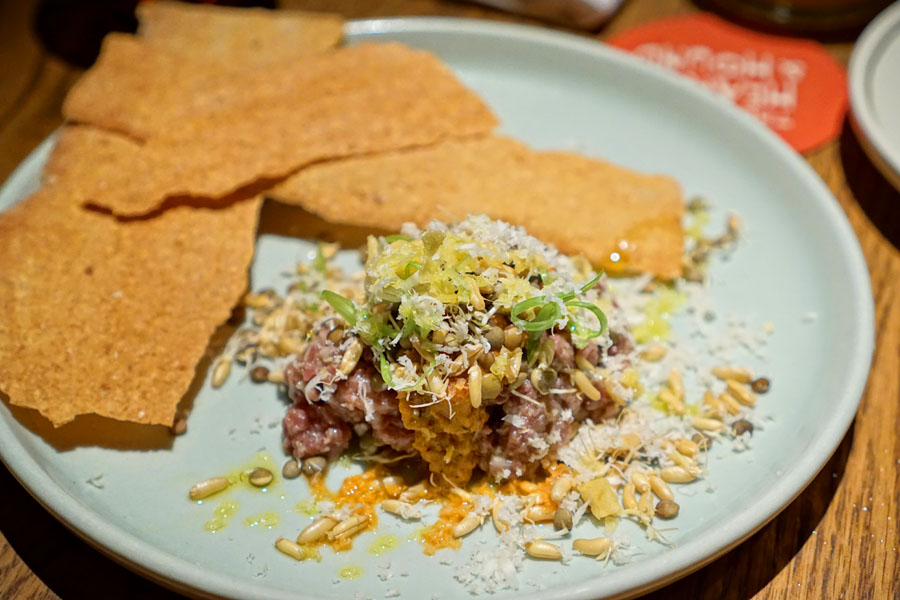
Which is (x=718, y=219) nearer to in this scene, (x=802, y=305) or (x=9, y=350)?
(x=802, y=305)

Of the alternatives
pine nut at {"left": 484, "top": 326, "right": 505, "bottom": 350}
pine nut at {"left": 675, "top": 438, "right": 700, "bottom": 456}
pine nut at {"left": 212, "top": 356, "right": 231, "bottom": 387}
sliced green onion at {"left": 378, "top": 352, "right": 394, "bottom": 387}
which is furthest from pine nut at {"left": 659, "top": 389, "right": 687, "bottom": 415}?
pine nut at {"left": 212, "top": 356, "right": 231, "bottom": 387}

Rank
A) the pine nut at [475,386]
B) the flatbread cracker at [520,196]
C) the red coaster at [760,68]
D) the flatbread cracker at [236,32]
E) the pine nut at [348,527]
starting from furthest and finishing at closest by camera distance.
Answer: the red coaster at [760,68], the flatbread cracker at [236,32], the flatbread cracker at [520,196], the pine nut at [348,527], the pine nut at [475,386]

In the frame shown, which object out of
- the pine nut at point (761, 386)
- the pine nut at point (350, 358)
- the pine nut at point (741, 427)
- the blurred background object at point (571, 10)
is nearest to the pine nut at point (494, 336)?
the pine nut at point (350, 358)

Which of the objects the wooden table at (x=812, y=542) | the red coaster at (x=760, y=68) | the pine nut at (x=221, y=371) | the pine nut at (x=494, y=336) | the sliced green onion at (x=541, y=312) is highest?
the sliced green onion at (x=541, y=312)

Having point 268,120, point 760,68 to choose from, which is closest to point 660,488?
point 268,120

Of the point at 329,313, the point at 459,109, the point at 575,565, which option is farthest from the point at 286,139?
the point at 575,565

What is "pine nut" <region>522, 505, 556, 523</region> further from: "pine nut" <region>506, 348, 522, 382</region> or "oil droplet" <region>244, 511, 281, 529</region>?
"oil droplet" <region>244, 511, 281, 529</region>

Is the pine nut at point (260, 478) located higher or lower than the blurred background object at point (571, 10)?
lower

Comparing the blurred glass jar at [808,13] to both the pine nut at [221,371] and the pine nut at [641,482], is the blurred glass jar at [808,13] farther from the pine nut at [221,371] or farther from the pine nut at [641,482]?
the pine nut at [221,371]
